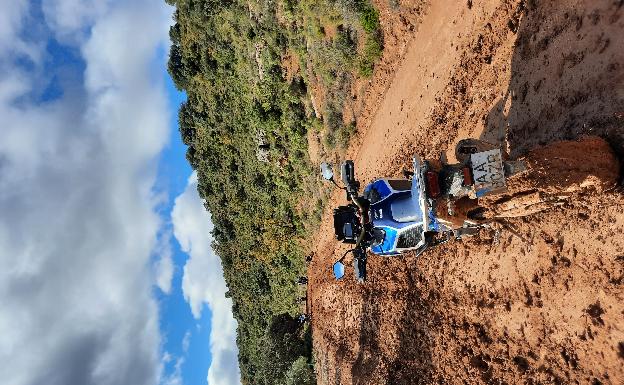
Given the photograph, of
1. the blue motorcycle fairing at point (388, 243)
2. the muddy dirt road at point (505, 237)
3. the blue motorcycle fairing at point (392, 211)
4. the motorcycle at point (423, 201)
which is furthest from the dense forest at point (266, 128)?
the motorcycle at point (423, 201)

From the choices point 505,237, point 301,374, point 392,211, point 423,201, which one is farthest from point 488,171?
point 301,374

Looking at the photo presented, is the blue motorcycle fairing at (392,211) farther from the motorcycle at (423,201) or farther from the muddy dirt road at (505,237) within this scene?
the muddy dirt road at (505,237)

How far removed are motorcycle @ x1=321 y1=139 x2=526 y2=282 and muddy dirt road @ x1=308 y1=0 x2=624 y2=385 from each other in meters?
1.25

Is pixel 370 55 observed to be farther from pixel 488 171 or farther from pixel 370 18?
pixel 488 171

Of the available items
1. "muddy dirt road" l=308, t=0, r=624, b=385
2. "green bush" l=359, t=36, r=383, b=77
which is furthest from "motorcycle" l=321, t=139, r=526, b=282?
"green bush" l=359, t=36, r=383, b=77

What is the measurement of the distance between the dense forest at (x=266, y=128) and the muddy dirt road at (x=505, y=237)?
3.11m

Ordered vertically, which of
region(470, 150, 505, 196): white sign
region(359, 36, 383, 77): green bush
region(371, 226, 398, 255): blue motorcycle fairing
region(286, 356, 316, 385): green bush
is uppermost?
region(359, 36, 383, 77): green bush

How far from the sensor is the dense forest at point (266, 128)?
739 inches

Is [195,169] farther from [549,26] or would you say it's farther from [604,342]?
[604,342]

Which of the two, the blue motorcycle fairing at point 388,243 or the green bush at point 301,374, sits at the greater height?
the green bush at point 301,374

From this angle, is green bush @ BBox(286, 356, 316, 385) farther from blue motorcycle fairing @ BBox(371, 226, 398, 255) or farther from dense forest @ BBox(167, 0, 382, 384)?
blue motorcycle fairing @ BBox(371, 226, 398, 255)

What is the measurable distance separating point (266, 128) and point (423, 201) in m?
17.3

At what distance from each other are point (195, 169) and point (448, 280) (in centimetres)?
2391

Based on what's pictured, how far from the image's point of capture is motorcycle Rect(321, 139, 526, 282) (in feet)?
20.2
